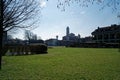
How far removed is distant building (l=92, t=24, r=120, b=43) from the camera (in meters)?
127

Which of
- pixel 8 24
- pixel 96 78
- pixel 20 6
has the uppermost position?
pixel 20 6

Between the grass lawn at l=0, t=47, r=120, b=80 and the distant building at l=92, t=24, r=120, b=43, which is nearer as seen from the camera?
the grass lawn at l=0, t=47, r=120, b=80

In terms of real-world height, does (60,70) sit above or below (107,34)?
below

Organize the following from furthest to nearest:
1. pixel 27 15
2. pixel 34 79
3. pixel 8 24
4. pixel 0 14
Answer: pixel 27 15 < pixel 8 24 < pixel 0 14 < pixel 34 79

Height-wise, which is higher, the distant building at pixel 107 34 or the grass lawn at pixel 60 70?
the distant building at pixel 107 34

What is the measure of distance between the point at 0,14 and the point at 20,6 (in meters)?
5.11

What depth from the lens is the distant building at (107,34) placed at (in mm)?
126562

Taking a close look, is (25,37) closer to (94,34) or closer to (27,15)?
(94,34)

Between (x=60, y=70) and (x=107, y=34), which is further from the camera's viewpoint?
(x=107, y=34)

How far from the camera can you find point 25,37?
134 metres

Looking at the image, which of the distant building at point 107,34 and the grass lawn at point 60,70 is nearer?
the grass lawn at point 60,70

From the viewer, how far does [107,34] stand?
135 meters

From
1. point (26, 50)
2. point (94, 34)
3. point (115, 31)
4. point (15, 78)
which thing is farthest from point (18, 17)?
point (94, 34)

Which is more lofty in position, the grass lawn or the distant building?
the distant building
